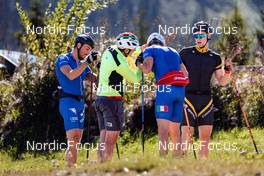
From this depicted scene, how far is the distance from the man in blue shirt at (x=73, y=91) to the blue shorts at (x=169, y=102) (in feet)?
4.66

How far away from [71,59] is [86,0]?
8745mm

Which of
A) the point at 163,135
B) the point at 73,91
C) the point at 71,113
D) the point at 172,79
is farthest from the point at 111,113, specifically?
the point at 172,79

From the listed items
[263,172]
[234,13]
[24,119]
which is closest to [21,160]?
[24,119]

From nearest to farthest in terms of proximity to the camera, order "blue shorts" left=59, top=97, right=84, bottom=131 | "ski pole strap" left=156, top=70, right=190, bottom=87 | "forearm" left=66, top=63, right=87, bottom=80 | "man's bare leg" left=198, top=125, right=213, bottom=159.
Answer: "forearm" left=66, top=63, right=87, bottom=80 → "ski pole strap" left=156, top=70, right=190, bottom=87 → "blue shorts" left=59, top=97, right=84, bottom=131 → "man's bare leg" left=198, top=125, right=213, bottom=159

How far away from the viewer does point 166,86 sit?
11180 millimetres

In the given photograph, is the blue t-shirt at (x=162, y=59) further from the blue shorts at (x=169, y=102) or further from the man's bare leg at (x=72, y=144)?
the man's bare leg at (x=72, y=144)

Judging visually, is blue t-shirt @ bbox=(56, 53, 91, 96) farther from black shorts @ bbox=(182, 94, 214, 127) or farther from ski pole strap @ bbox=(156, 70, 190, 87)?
black shorts @ bbox=(182, 94, 214, 127)

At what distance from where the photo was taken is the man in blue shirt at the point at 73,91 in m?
11.2

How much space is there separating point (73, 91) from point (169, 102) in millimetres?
1750

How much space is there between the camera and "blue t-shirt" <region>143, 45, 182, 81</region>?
11148 millimetres

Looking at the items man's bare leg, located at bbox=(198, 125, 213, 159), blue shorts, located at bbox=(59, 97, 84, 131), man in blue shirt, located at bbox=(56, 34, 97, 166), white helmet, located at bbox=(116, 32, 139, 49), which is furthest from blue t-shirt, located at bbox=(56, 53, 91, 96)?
man's bare leg, located at bbox=(198, 125, 213, 159)

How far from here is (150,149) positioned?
15.5 meters

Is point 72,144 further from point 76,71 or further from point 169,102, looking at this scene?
point 169,102

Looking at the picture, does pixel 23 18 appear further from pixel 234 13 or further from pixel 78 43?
pixel 234 13
